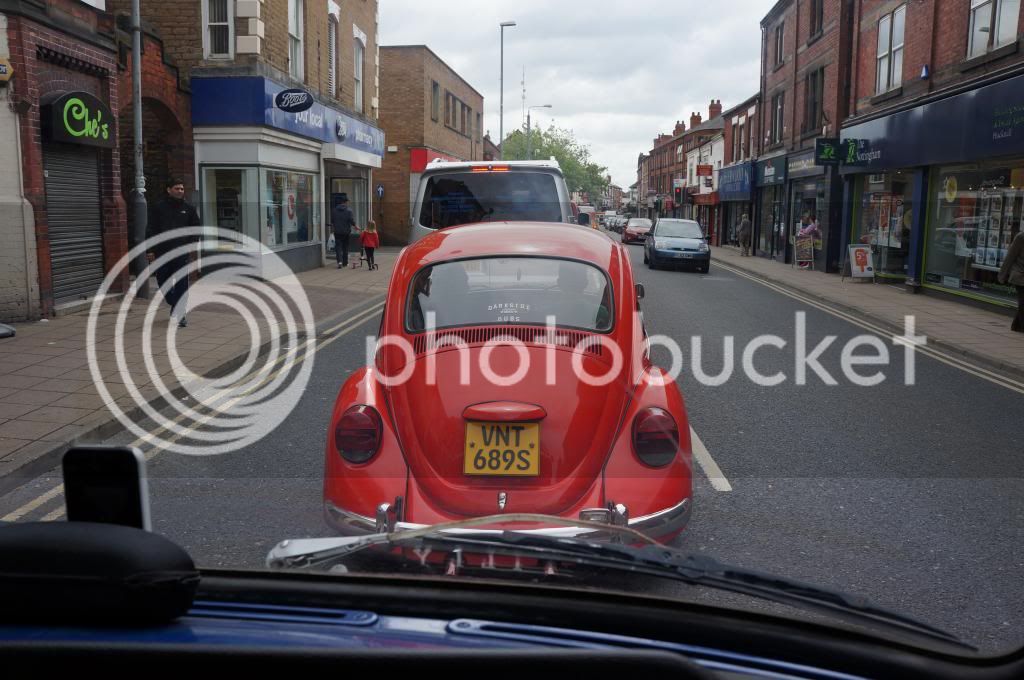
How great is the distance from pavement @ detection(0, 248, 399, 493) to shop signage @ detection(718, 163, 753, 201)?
1095 inches

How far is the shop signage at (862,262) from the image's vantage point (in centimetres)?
2300

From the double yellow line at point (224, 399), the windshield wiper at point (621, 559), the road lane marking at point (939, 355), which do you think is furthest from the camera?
the road lane marking at point (939, 355)

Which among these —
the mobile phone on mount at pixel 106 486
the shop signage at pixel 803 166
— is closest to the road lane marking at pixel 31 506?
the mobile phone on mount at pixel 106 486

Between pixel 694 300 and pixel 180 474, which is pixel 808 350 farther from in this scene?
pixel 180 474

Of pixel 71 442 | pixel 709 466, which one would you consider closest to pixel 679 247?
pixel 709 466

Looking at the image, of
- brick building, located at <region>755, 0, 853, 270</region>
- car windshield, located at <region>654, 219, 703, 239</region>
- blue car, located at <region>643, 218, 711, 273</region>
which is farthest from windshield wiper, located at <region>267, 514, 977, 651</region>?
brick building, located at <region>755, 0, 853, 270</region>

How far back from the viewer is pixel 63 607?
4.45 feet

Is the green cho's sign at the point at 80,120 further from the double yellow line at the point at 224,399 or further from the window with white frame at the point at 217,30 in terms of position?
the window with white frame at the point at 217,30

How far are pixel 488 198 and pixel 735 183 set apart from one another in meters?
33.3

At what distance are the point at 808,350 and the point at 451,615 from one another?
11077 mm

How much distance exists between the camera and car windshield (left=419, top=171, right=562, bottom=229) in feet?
38.0

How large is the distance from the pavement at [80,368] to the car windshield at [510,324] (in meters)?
0.06

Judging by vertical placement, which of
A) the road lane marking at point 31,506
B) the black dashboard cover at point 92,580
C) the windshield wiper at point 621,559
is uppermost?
the black dashboard cover at point 92,580

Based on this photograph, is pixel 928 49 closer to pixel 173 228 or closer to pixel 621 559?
pixel 173 228
